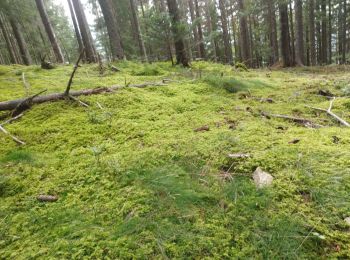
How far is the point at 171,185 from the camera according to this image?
2115mm

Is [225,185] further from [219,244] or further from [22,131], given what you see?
[22,131]

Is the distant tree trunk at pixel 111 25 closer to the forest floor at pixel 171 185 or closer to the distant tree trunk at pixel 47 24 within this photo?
the distant tree trunk at pixel 47 24

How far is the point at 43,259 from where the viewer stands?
1.55 meters

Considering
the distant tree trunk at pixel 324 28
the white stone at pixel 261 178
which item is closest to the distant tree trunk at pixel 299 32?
the distant tree trunk at pixel 324 28

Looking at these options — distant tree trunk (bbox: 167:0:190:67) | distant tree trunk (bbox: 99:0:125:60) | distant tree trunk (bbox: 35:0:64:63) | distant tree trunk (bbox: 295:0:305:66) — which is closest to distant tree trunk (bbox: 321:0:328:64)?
distant tree trunk (bbox: 295:0:305:66)

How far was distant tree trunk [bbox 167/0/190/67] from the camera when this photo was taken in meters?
7.96

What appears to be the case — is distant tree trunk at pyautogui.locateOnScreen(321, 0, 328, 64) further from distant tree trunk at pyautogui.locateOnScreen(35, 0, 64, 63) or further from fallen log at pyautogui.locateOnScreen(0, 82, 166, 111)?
fallen log at pyautogui.locateOnScreen(0, 82, 166, 111)

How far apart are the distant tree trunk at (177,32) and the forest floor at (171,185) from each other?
15.9 feet

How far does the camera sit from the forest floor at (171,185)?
157 cm

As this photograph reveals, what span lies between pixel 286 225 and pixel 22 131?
131 inches

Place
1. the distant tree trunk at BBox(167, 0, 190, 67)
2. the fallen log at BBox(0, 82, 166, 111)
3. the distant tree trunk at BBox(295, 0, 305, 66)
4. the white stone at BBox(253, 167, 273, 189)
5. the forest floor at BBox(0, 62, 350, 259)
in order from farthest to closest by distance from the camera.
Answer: the distant tree trunk at BBox(295, 0, 305, 66)
the distant tree trunk at BBox(167, 0, 190, 67)
the fallen log at BBox(0, 82, 166, 111)
the white stone at BBox(253, 167, 273, 189)
the forest floor at BBox(0, 62, 350, 259)

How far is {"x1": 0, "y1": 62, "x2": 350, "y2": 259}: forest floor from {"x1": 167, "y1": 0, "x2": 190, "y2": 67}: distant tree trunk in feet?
15.9

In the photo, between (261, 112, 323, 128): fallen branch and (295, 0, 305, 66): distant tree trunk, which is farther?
(295, 0, 305, 66): distant tree trunk

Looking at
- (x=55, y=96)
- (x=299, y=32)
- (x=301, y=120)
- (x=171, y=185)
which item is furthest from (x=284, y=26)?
(x=171, y=185)
